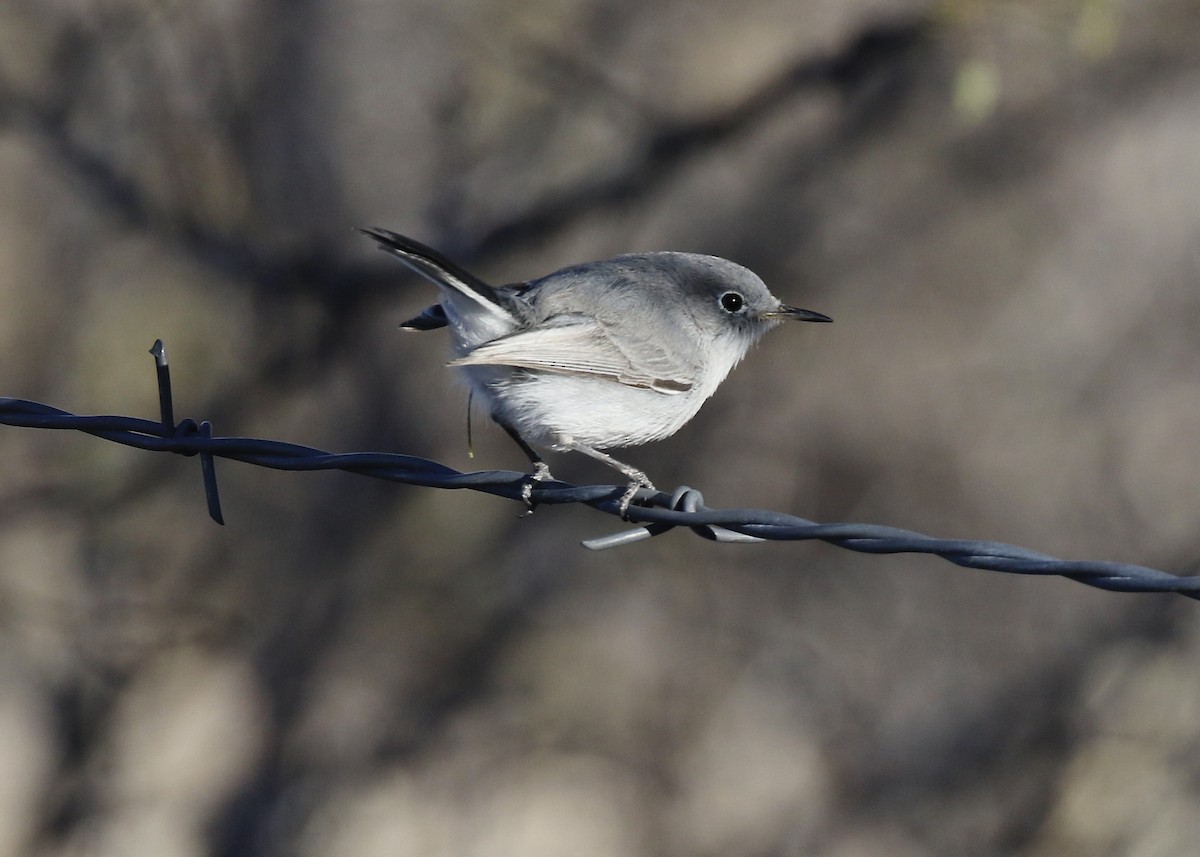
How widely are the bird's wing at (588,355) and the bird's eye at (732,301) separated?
0.37 metres

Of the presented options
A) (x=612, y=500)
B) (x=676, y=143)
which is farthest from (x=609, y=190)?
(x=612, y=500)

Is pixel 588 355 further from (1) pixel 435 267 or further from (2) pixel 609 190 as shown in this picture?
(2) pixel 609 190

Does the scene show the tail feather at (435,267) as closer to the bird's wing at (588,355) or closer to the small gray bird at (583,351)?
the small gray bird at (583,351)

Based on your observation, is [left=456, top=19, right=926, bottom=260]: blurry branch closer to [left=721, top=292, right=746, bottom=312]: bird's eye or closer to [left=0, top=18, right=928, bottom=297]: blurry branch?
[left=0, top=18, right=928, bottom=297]: blurry branch

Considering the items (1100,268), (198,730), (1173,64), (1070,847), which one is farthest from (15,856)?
(1173,64)

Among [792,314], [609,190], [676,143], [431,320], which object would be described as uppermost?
[676,143]

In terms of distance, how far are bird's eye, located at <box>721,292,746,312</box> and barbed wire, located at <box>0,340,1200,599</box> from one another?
1.27 metres

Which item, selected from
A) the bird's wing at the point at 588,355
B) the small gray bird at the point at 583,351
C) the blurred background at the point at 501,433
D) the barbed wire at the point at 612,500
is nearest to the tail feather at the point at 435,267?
the small gray bird at the point at 583,351

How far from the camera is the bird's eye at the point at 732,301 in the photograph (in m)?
3.82

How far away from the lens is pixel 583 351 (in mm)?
3381

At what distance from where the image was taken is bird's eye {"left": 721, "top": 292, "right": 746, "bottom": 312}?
3816 millimetres

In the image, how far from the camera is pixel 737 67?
7.22 m

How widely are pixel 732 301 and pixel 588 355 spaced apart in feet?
2.21

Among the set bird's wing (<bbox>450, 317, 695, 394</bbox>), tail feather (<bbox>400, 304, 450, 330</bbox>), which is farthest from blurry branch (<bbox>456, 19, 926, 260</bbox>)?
bird's wing (<bbox>450, 317, 695, 394</bbox>)
